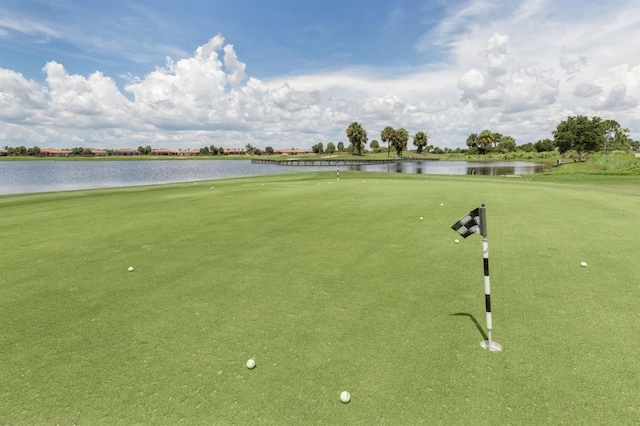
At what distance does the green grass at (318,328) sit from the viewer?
4336 mm

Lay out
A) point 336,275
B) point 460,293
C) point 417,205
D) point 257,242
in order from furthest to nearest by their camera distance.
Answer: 1. point 417,205
2. point 257,242
3. point 336,275
4. point 460,293

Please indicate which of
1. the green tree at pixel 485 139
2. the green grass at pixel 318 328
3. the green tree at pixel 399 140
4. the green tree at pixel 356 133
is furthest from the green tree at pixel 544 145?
the green grass at pixel 318 328

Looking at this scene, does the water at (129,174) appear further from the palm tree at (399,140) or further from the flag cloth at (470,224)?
the palm tree at (399,140)

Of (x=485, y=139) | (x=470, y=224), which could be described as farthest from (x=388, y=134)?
(x=470, y=224)

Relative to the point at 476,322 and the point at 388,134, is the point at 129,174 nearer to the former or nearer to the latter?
the point at 476,322

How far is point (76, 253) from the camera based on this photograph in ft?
35.4

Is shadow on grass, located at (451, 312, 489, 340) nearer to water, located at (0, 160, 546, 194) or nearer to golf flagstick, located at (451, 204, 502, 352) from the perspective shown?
golf flagstick, located at (451, 204, 502, 352)

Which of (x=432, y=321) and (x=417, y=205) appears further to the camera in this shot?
(x=417, y=205)

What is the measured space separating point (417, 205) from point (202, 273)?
43.6 ft

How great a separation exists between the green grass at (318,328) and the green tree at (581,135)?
368 feet

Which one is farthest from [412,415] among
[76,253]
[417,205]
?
[417,205]

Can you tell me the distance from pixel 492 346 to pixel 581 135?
4872 inches

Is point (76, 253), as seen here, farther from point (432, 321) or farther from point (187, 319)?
point (432, 321)

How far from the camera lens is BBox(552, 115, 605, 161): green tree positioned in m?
99.5
